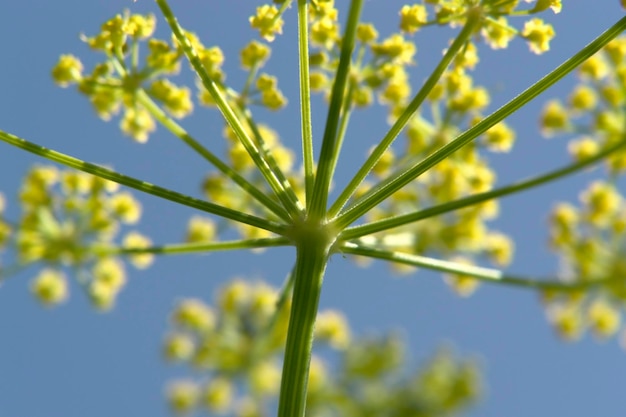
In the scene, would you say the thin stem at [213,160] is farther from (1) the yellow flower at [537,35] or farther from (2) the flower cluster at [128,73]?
(1) the yellow flower at [537,35]

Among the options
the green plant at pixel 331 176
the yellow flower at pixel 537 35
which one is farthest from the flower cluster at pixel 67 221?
the yellow flower at pixel 537 35

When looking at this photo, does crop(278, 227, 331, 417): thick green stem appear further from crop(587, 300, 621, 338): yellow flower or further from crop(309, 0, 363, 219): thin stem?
crop(587, 300, 621, 338): yellow flower

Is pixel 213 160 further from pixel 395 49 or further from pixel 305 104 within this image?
pixel 395 49

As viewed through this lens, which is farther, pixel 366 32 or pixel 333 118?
pixel 366 32

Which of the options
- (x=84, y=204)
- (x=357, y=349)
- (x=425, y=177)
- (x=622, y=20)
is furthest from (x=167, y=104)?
(x=357, y=349)

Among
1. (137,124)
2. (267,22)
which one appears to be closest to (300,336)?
(267,22)

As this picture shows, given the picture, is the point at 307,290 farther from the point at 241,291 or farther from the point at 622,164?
the point at 241,291
